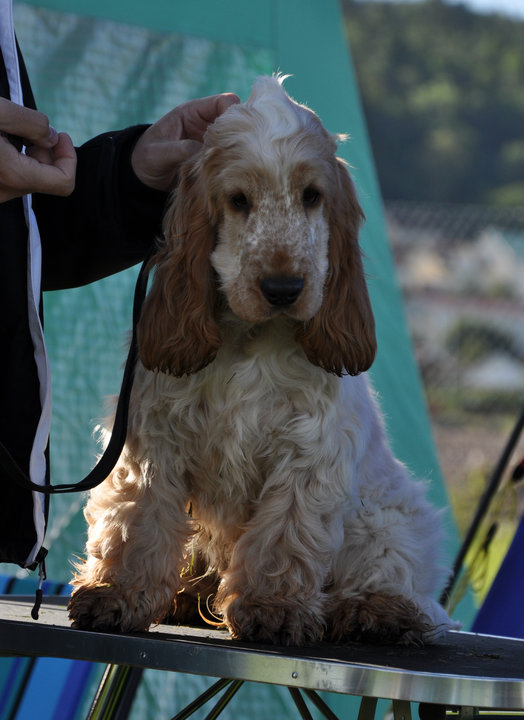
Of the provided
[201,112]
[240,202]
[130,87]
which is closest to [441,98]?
[130,87]

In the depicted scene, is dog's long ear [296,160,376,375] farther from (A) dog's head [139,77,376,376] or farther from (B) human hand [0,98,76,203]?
(B) human hand [0,98,76,203]

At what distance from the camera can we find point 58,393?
3.79 m

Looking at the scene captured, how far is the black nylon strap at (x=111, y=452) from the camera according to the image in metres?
1.99

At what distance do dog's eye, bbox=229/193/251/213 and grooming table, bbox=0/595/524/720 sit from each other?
0.86 m

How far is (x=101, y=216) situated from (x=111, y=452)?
56 cm

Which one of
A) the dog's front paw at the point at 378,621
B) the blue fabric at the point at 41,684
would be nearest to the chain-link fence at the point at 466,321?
the blue fabric at the point at 41,684

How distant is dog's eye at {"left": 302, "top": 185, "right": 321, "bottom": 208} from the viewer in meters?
2.18

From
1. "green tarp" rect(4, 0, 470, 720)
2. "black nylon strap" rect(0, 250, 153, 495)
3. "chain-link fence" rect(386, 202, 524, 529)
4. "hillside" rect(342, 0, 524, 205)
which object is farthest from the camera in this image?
"hillside" rect(342, 0, 524, 205)

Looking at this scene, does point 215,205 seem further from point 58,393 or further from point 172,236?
point 58,393

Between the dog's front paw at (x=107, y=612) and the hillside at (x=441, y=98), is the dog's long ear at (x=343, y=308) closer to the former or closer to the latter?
the dog's front paw at (x=107, y=612)

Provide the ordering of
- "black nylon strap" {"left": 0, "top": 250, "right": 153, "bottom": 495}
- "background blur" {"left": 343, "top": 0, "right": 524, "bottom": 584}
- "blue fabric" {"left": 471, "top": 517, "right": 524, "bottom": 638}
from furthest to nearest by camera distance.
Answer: "background blur" {"left": 343, "top": 0, "right": 524, "bottom": 584}
"blue fabric" {"left": 471, "top": 517, "right": 524, "bottom": 638}
"black nylon strap" {"left": 0, "top": 250, "right": 153, "bottom": 495}

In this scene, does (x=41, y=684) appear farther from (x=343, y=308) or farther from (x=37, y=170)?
(x=37, y=170)

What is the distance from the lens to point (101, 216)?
7.72 feet

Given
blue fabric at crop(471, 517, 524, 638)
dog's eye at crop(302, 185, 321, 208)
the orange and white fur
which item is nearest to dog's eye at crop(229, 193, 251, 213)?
the orange and white fur
